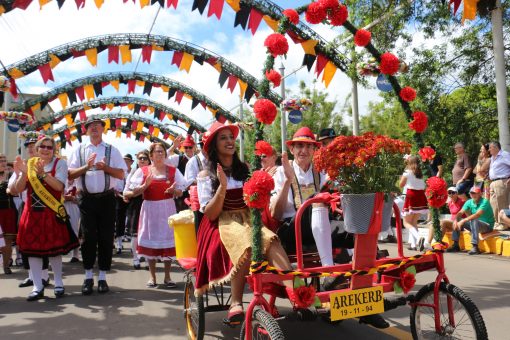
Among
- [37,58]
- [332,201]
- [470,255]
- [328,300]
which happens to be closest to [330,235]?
[332,201]

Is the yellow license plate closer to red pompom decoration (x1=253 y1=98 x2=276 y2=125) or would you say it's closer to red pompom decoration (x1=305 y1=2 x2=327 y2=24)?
red pompom decoration (x1=253 y1=98 x2=276 y2=125)

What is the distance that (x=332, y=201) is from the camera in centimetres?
319

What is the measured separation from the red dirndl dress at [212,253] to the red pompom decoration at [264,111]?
702 mm

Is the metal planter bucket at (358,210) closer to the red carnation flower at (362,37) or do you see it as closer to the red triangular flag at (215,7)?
the red carnation flower at (362,37)

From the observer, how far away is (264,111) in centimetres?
313

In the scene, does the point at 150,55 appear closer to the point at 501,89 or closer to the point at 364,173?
the point at 501,89

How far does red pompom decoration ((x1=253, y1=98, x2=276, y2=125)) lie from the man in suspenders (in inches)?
122

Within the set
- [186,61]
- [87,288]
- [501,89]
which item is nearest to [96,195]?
[87,288]

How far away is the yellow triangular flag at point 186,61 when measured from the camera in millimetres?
13891

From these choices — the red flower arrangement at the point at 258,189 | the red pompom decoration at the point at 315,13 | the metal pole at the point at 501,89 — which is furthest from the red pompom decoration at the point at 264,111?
the metal pole at the point at 501,89

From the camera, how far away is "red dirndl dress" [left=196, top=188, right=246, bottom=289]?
3.33 meters

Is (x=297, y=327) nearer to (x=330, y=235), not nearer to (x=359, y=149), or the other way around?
(x=330, y=235)

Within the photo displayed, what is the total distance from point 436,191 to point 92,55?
12916 millimetres

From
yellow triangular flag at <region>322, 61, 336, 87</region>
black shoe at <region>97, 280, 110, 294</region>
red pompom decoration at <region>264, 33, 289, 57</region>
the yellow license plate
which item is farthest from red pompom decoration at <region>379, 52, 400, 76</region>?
yellow triangular flag at <region>322, 61, 336, 87</region>
